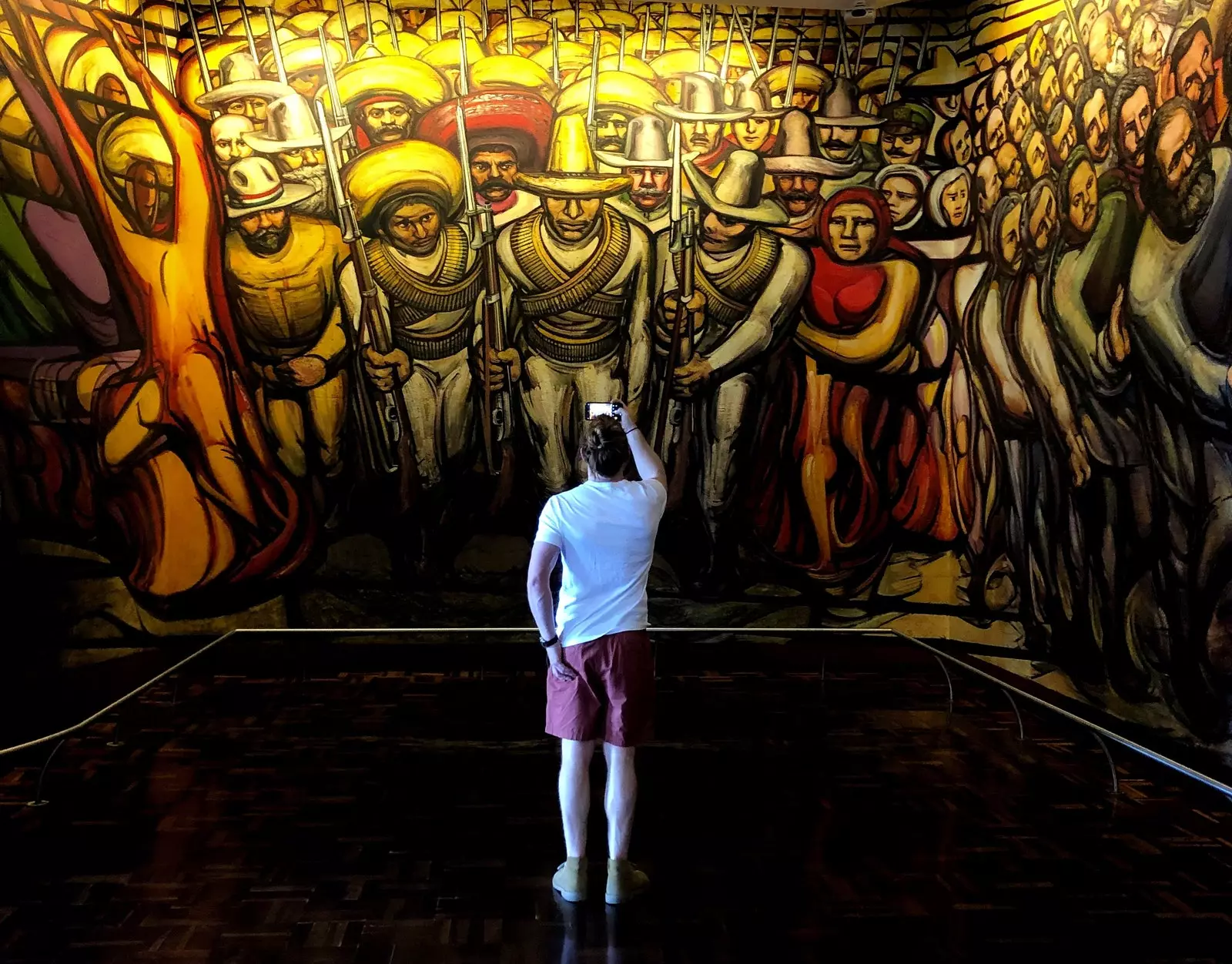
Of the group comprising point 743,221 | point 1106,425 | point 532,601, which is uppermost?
point 743,221

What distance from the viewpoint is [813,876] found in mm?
3621

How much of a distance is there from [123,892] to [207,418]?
389cm

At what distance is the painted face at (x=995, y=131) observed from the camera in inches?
257

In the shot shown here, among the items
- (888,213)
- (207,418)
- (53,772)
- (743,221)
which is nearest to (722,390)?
(743,221)

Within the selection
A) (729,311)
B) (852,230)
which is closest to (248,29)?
(729,311)

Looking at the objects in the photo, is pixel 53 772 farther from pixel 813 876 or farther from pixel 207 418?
pixel 813 876

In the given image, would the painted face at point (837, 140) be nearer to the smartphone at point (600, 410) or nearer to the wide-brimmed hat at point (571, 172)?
the wide-brimmed hat at point (571, 172)

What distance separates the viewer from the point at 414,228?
6.88 m

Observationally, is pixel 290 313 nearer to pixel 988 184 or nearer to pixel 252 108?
pixel 252 108

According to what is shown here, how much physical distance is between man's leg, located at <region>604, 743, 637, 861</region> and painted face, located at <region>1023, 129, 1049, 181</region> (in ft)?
15.5

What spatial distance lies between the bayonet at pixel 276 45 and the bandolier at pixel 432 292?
1.20m

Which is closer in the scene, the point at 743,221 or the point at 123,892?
the point at 123,892

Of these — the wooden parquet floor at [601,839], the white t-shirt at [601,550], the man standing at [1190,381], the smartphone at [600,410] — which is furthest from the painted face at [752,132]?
the white t-shirt at [601,550]

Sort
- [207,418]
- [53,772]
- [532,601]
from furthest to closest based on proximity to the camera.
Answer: [207,418] < [53,772] < [532,601]
